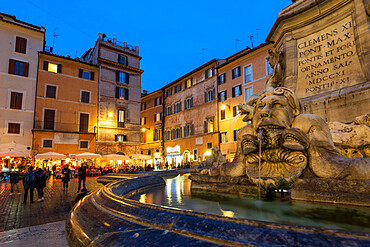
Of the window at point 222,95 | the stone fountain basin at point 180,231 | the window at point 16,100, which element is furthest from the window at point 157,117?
the stone fountain basin at point 180,231

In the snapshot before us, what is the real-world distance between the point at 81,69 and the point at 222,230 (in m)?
30.8

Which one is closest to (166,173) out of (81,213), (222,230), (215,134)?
(81,213)

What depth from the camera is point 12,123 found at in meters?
22.6

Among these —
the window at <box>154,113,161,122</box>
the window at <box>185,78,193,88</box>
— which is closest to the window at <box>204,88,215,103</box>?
the window at <box>185,78,193,88</box>

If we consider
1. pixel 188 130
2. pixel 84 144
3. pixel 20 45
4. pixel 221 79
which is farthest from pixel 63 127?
pixel 221 79

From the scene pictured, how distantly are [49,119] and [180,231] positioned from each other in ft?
92.5

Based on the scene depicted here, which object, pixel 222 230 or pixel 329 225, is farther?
pixel 329 225

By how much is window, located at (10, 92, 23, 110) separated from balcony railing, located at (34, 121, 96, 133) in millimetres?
2352

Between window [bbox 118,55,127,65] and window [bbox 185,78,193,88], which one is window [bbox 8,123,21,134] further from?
window [bbox 185,78,193,88]

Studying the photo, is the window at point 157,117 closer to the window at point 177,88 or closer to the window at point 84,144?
the window at point 177,88

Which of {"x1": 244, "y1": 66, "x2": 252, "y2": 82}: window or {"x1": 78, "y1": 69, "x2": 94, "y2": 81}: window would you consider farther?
{"x1": 78, "y1": 69, "x2": 94, "y2": 81}: window

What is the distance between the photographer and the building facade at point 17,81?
2253 centimetres

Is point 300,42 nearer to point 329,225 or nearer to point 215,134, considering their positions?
point 329,225

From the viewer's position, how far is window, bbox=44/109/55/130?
24.7m
